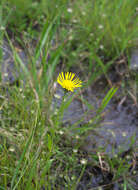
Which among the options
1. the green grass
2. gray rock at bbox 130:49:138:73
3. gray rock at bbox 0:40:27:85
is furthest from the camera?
gray rock at bbox 130:49:138:73

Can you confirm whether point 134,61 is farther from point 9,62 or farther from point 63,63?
point 9,62

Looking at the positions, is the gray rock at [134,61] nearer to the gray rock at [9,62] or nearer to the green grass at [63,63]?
the green grass at [63,63]

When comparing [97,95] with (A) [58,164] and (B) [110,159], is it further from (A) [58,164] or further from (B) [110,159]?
(A) [58,164]

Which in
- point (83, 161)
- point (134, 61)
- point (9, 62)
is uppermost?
point (134, 61)

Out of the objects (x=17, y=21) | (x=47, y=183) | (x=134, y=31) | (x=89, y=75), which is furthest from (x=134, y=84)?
(x=17, y=21)

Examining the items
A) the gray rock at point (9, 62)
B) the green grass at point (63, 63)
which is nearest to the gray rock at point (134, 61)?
the green grass at point (63, 63)

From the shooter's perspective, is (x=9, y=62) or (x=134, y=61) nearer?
(x=9, y=62)

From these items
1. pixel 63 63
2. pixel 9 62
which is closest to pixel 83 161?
pixel 63 63

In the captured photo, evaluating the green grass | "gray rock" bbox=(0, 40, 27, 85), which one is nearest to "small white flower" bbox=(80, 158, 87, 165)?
the green grass

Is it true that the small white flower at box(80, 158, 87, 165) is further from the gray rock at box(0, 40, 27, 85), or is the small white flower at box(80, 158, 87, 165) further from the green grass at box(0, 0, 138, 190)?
the gray rock at box(0, 40, 27, 85)
